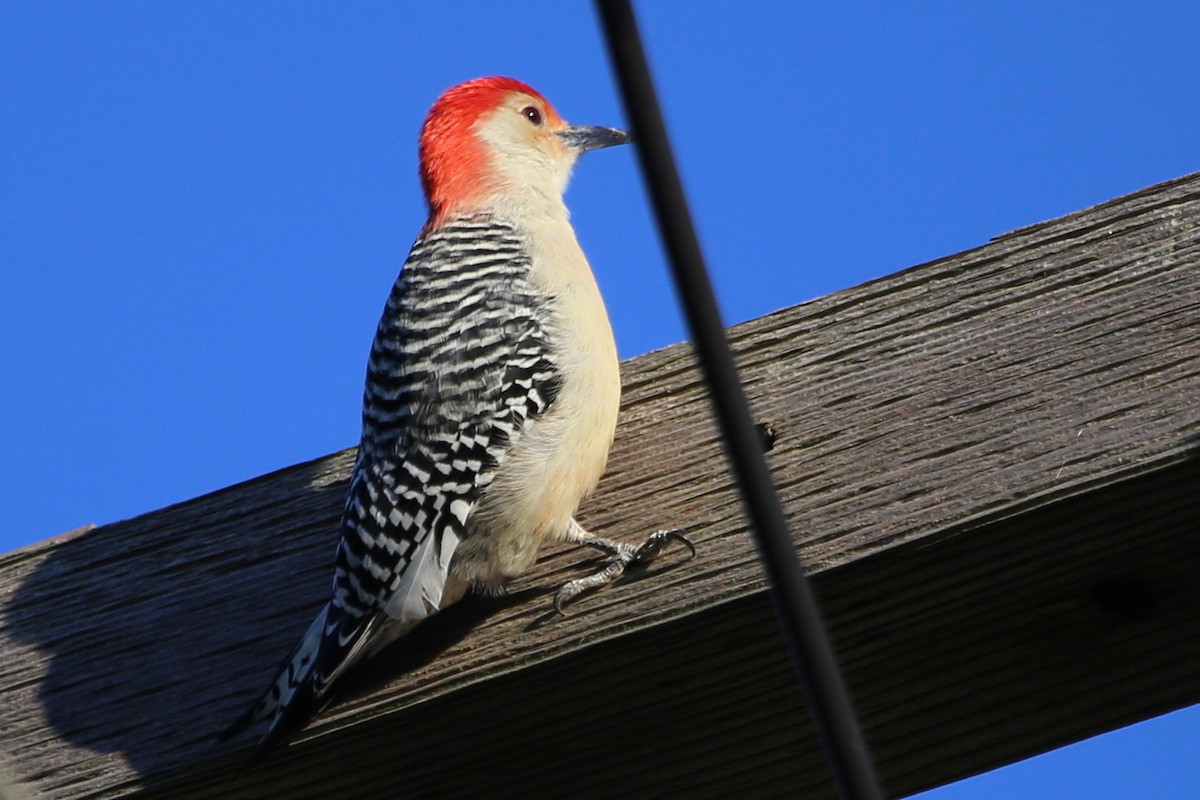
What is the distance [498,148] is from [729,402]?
4368 millimetres

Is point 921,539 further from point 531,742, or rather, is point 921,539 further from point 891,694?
point 531,742

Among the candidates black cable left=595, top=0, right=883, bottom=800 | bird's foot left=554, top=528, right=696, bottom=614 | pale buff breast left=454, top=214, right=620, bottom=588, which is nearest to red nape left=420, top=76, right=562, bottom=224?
pale buff breast left=454, top=214, right=620, bottom=588

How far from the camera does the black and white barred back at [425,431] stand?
2922 mm

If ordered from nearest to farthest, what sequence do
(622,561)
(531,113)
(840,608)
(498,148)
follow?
(840,608)
(622,561)
(498,148)
(531,113)

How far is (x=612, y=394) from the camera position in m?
3.49

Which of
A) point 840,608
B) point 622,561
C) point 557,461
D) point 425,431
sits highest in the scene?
point 425,431

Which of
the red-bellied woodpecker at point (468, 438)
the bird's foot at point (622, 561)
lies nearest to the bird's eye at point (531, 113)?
the red-bellied woodpecker at point (468, 438)

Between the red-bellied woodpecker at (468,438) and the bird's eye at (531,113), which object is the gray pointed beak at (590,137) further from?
the red-bellied woodpecker at (468,438)

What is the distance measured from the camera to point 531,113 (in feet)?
19.0

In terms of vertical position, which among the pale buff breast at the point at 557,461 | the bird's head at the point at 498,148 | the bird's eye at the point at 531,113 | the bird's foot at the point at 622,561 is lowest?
the bird's foot at the point at 622,561

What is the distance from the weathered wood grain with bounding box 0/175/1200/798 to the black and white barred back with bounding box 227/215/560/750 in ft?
0.39

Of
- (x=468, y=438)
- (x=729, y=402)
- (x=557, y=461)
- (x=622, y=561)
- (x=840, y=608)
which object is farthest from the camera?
(x=468, y=438)

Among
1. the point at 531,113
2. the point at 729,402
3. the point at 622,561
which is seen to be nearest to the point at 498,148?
the point at 531,113

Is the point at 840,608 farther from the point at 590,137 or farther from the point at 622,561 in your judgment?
the point at 590,137
